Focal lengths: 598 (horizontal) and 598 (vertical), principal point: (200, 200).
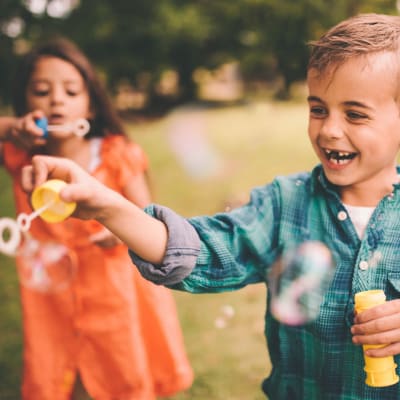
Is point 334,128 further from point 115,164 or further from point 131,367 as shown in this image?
point 131,367

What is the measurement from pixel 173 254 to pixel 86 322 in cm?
104

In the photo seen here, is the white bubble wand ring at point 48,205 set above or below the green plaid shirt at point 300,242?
above

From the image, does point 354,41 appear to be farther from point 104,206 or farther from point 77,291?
point 77,291

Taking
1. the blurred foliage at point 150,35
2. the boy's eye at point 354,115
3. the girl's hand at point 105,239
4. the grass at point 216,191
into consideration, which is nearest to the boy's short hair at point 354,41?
the boy's eye at point 354,115

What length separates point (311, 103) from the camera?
4.31 feet

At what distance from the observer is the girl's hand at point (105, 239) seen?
202cm

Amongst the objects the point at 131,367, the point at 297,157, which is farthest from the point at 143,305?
the point at 297,157

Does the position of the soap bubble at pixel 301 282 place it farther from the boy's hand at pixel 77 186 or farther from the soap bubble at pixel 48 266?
the soap bubble at pixel 48 266

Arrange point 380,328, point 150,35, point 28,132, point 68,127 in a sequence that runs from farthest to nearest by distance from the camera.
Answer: point 150,35 → point 68,127 → point 28,132 → point 380,328

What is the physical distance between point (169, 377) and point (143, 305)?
0.30 metres

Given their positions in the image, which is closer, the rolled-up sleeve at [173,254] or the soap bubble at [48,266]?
the rolled-up sleeve at [173,254]

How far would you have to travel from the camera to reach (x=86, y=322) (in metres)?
2.11

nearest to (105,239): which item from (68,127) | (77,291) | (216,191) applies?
(77,291)

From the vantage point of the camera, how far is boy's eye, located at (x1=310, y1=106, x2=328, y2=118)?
1297 millimetres
